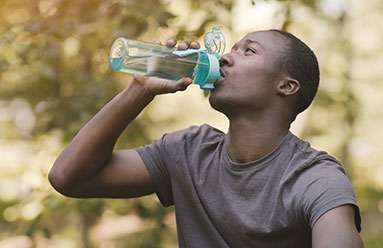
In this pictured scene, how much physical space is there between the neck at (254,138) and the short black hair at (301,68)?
180mm

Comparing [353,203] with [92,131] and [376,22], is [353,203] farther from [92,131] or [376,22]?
[376,22]

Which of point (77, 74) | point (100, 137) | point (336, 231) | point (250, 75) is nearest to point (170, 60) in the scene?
point (250, 75)

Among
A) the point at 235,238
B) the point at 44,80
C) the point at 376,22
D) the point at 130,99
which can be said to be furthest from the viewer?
the point at 376,22

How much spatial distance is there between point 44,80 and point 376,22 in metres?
8.72

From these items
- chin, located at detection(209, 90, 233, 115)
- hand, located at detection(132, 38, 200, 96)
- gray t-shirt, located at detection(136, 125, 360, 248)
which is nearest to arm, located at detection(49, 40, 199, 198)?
hand, located at detection(132, 38, 200, 96)

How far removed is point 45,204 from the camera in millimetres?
3566

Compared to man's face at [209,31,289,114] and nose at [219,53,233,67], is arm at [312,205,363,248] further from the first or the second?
nose at [219,53,233,67]

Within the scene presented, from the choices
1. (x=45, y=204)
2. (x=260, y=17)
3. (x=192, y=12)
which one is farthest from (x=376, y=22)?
(x=45, y=204)

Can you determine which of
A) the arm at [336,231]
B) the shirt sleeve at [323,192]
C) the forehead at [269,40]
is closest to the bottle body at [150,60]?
the forehead at [269,40]

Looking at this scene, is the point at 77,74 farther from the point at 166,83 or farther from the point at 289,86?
the point at 289,86

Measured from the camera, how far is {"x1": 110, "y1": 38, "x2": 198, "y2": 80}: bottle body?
2039 millimetres

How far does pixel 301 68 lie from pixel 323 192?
68 cm

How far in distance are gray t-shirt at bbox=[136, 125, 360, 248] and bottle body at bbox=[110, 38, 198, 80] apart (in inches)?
12.7

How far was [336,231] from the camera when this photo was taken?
1621 millimetres
